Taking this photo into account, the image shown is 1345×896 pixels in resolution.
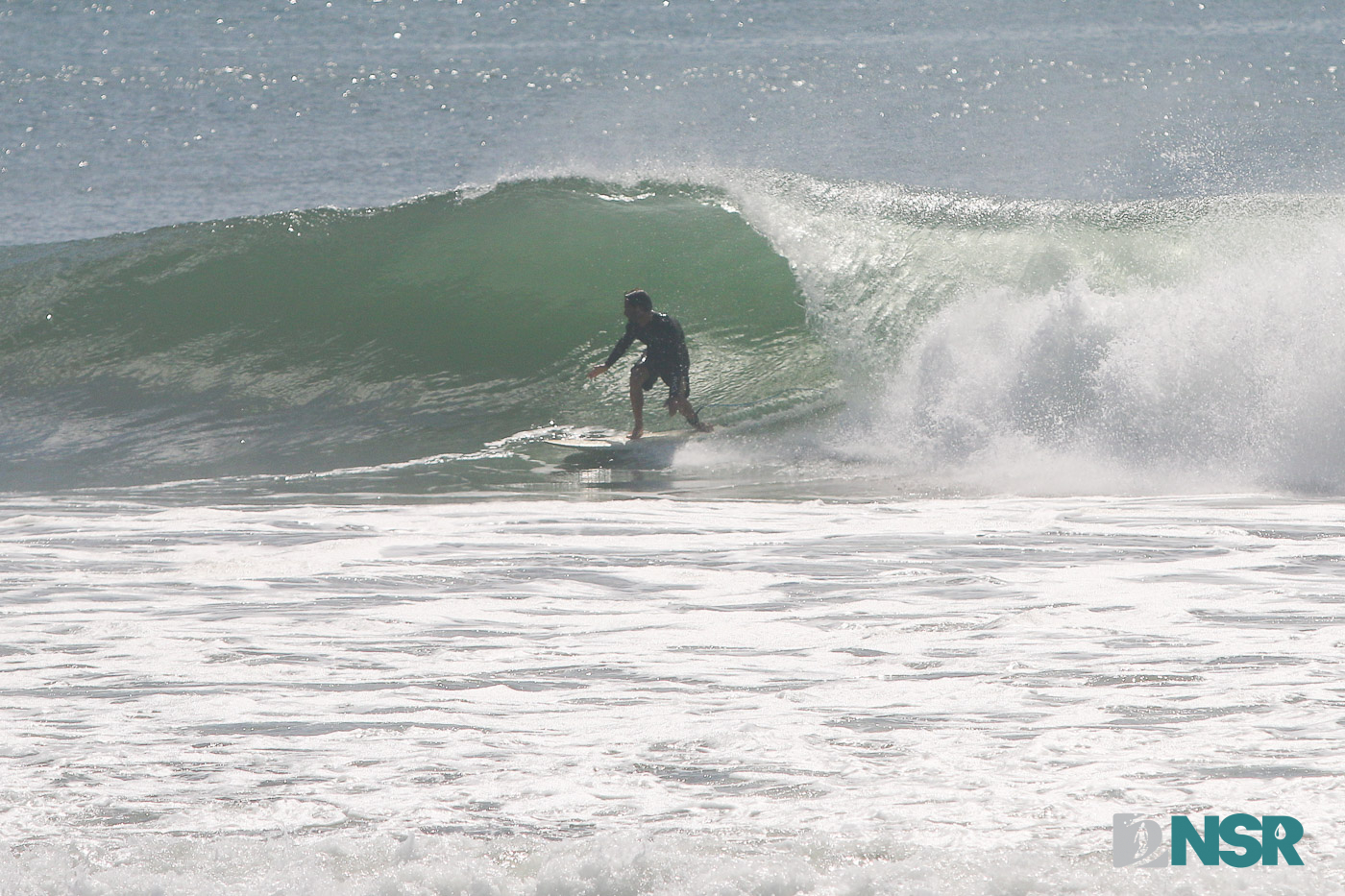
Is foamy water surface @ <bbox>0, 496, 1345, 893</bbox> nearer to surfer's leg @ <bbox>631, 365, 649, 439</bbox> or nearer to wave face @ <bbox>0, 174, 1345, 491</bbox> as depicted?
wave face @ <bbox>0, 174, 1345, 491</bbox>

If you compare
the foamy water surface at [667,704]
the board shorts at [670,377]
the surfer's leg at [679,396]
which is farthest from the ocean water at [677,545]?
the board shorts at [670,377]

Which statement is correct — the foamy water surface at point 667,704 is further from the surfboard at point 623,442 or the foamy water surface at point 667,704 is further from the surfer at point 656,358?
the surfer at point 656,358

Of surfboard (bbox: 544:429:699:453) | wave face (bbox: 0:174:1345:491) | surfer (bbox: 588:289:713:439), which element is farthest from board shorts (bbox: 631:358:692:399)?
wave face (bbox: 0:174:1345:491)

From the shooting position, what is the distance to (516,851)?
10.2ft

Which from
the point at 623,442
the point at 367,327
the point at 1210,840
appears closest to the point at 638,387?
the point at 623,442

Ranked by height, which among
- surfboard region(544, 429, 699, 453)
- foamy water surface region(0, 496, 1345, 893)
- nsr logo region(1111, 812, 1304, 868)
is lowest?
nsr logo region(1111, 812, 1304, 868)

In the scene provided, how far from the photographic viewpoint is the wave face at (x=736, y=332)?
8.28m

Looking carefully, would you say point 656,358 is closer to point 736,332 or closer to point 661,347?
point 661,347

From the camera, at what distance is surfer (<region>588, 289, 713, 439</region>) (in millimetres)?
9086

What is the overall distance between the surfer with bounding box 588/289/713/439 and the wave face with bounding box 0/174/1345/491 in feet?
1.85

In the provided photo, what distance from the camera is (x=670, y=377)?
9.11 m

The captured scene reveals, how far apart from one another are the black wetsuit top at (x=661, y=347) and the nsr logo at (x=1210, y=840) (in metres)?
6.18

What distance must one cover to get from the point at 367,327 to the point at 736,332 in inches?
126

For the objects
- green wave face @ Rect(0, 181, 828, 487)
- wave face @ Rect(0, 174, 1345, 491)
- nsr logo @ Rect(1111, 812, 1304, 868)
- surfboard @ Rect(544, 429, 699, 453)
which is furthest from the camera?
green wave face @ Rect(0, 181, 828, 487)
